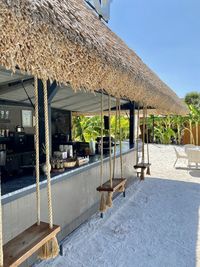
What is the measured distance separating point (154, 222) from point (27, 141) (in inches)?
186

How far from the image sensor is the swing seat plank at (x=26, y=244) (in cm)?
213

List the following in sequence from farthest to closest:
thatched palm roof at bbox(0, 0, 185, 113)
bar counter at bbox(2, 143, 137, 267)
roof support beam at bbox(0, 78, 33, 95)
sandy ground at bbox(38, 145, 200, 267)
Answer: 1. roof support beam at bbox(0, 78, 33, 95)
2. sandy ground at bbox(38, 145, 200, 267)
3. bar counter at bbox(2, 143, 137, 267)
4. thatched palm roof at bbox(0, 0, 185, 113)

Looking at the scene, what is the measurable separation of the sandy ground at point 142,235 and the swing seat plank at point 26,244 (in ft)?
3.41

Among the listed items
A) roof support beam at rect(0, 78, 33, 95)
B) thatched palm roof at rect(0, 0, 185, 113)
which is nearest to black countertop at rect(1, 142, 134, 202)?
thatched palm roof at rect(0, 0, 185, 113)

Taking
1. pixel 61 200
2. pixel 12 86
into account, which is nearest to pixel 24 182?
pixel 61 200

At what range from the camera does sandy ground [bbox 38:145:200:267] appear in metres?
3.46

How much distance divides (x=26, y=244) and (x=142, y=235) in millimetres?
2403

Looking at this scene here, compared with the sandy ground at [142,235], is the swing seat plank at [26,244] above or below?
above

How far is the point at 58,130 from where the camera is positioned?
33.5 feet

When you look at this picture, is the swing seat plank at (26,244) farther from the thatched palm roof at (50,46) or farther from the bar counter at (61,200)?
the thatched palm roof at (50,46)

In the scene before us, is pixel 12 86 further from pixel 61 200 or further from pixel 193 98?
pixel 193 98

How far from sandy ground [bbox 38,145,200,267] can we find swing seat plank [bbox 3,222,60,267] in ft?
3.41

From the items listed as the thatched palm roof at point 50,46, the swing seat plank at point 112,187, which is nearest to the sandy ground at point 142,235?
the swing seat plank at point 112,187

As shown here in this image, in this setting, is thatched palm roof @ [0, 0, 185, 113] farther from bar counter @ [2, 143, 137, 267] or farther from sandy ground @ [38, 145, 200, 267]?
sandy ground @ [38, 145, 200, 267]
